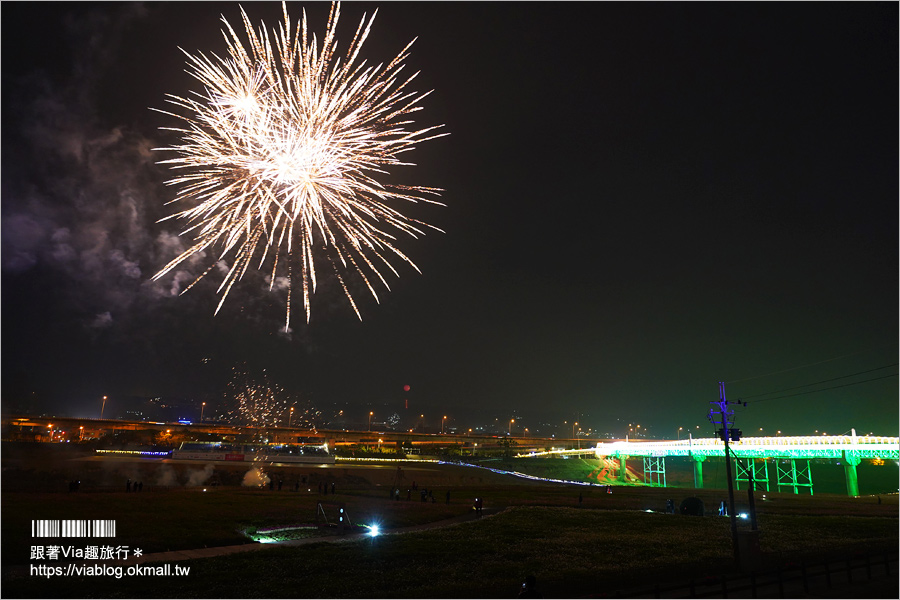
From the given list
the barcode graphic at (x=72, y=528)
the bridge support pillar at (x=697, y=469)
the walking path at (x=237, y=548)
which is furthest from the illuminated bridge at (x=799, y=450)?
the barcode graphic at (x=72, y=528)

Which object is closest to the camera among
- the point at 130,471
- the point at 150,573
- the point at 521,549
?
the point at 150,573

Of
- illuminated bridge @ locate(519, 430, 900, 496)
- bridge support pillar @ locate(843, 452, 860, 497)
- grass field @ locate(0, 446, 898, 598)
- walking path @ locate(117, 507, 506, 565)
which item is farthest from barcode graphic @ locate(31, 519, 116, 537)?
bridge support pillar @ locate(843, 452, 860, 497)

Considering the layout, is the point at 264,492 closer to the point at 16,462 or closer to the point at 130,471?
the point at 130,471

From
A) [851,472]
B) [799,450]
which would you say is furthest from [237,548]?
[799,450]

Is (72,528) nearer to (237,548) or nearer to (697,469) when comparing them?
(237,548)

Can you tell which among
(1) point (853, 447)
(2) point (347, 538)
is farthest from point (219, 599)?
(1) point (853, 447)

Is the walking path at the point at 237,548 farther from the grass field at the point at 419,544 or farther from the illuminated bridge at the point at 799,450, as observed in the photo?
the illuminated bridge at the point at 799,450
